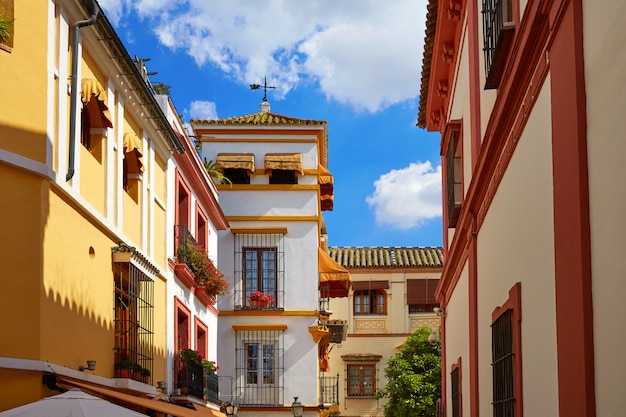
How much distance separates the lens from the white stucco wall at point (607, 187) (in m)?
5.47

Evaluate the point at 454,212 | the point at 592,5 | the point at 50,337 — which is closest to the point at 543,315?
the point at 592,5

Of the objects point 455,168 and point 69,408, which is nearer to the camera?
point 69,408

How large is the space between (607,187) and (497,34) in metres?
4.53

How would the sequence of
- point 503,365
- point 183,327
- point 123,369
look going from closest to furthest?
point 503,365, point 123,369, point 183,327

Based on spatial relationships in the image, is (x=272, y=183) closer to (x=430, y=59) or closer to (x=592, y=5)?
(x=430, y=59)

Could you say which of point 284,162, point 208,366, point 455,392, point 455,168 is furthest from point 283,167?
point 455,168

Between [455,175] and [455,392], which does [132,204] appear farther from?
[455,392]

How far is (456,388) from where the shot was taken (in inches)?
688

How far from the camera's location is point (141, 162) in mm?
16438

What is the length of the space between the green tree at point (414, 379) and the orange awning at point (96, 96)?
28842mm

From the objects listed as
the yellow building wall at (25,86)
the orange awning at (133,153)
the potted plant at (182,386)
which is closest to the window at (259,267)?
the potted plant at (182,386)

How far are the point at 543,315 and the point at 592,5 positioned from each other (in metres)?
2.79

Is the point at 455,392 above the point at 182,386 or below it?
below

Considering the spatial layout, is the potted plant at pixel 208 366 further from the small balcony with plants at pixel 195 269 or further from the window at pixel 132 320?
the window at pixel 132 320
